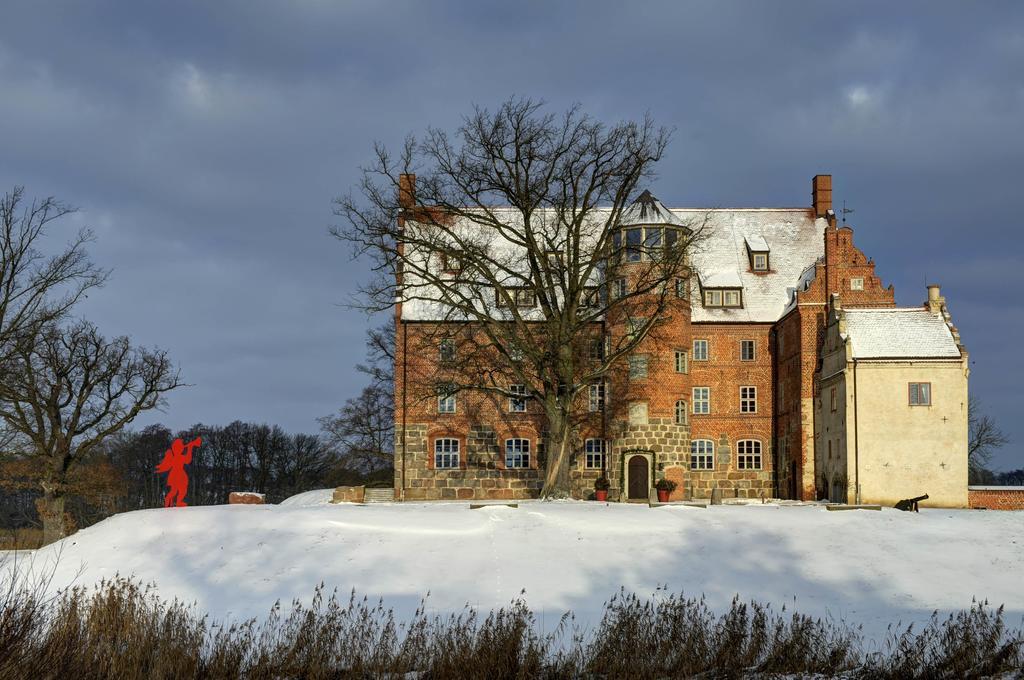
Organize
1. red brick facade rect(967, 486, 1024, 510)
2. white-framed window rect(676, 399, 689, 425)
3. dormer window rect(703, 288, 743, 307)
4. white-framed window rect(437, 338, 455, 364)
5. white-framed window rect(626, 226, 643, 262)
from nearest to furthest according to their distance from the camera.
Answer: red brick facade rect(967, 486, 1024, 510), white-framed window rect(626, 226, 643, 262), white-framed window rect(676, 399, 689, 425), white-framed window rect(437, 338, 455, 364), dormer window rect(703, 288, 743, 307)

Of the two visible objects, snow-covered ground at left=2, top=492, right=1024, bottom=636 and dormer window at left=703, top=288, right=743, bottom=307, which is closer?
snow-covered ground at left=2, top=492, right=1024, bottom=636

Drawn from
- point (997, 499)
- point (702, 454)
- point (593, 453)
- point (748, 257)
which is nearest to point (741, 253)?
point (748, 257)

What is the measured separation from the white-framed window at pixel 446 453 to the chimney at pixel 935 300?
19.5m

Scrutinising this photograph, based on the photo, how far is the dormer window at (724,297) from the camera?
4900 centimetres

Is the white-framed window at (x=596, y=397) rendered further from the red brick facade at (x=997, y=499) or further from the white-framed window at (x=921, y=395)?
the red brick facade at (x=997, y=499)

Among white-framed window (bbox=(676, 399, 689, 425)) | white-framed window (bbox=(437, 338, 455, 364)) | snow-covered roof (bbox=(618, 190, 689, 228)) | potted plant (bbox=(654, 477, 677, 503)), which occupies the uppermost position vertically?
snow-covered roof (bbox=(618, 190, 689, 228))

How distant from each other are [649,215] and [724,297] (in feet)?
20.0

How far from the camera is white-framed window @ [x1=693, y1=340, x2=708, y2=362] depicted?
Result: 159 feet

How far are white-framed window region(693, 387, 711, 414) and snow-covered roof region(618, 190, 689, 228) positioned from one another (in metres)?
7.48

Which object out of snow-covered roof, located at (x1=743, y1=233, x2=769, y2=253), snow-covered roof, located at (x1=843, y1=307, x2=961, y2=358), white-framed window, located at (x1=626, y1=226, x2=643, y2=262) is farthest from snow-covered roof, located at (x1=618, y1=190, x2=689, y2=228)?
snow-covered roof, located at (x1=843, y1=307, x2=961, y2=358)

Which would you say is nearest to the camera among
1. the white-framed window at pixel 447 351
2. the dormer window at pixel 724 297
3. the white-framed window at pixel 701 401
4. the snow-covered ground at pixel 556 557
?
the snow-covered ground at pixel 556 557

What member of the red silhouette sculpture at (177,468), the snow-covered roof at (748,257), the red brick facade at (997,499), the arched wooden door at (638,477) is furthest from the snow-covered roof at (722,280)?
the red silhouette sculpture at (177,468)

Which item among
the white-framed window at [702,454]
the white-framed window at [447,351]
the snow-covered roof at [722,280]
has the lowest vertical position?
the white-framed window at [702,454]

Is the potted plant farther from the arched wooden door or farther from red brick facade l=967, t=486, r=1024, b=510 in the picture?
red brick facade l=967, t=486, r=1024, b=510
